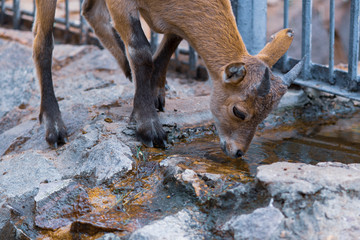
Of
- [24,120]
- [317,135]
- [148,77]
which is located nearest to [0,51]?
[24,120]

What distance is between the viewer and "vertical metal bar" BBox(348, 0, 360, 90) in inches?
179

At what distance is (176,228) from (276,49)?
199cm

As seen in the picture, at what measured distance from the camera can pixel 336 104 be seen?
224 inches

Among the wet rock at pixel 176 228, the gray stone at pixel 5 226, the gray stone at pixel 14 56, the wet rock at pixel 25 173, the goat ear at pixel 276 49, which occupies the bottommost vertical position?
the gray stone at pixel 14 56

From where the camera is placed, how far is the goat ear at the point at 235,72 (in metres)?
3.73

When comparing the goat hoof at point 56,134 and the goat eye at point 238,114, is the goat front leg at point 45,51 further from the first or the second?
the goat eye at point 238,114

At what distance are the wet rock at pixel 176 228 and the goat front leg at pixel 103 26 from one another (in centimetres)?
276

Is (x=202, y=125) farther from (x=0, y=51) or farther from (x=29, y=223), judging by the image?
(x=0, y=51)

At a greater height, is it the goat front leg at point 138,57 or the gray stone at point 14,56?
the goat front leg at point 138,57

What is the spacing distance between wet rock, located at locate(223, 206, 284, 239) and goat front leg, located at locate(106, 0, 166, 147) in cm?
156

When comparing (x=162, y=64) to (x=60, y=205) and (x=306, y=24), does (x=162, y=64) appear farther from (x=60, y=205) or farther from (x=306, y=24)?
(x=60, y=205)

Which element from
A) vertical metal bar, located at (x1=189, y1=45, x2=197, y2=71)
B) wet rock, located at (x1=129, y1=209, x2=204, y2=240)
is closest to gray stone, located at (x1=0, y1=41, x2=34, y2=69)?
vertical metal bar, located at (x1=189, y1=45, x2=197, y2=71)

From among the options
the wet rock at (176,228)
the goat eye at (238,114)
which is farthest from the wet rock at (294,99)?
the wet rock at (176,228)

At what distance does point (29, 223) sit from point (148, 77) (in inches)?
65.2
